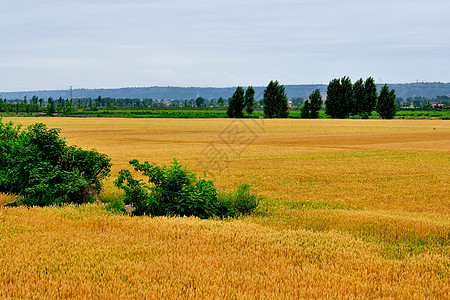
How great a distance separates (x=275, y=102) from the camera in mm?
116250

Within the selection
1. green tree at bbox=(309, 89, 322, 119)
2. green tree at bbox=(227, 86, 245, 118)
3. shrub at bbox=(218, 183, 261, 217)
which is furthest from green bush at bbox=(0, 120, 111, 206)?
green tree at bbox=(309, 89, 322, 119)

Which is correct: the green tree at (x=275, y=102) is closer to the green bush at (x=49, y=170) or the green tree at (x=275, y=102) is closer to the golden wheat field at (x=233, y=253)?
the golden wheat field at (x=233, y=253)

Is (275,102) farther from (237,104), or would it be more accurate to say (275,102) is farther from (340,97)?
(340,97)

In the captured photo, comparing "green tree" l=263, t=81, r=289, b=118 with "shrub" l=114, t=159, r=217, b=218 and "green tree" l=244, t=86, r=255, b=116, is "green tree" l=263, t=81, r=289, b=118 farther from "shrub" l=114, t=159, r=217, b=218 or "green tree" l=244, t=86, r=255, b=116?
"shrub" l=114, t=159, r=217, b=218

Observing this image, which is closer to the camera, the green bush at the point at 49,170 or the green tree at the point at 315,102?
the green bush at the point at 49,170

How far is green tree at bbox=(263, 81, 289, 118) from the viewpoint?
115812 millimetres

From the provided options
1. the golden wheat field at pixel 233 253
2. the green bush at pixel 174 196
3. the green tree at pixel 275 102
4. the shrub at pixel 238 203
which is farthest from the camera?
the green tree at pixel 275 102

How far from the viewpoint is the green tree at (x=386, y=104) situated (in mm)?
111812

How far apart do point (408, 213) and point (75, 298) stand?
11352mm

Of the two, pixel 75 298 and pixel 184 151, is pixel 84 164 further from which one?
pixel 184 151

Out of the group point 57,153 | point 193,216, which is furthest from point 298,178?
point 57,153

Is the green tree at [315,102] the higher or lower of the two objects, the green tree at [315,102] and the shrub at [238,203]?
the higher

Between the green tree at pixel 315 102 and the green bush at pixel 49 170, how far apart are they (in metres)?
107

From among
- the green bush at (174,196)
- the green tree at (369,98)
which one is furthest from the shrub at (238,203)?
the green tree at (369,98)
